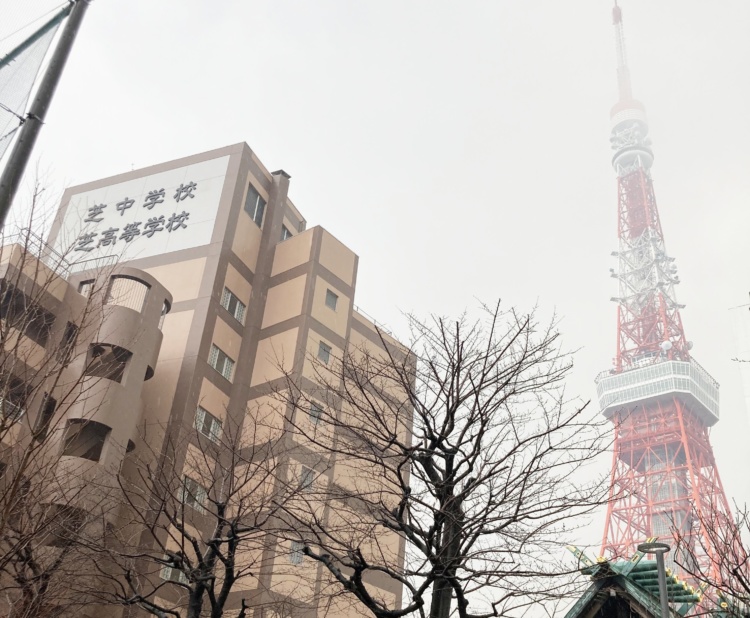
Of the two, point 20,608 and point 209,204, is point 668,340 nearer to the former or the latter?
point 209,204

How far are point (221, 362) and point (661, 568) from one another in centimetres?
2130

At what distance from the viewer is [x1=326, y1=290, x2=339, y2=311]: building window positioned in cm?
3300

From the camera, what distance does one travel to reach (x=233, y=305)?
3186 cm

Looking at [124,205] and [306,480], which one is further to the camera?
[124,205]

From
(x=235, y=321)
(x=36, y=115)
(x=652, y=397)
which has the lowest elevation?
(x=36, y=115)

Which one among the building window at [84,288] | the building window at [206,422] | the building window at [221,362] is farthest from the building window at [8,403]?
the building window at [221,362]

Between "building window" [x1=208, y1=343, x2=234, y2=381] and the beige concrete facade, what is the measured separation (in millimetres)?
80

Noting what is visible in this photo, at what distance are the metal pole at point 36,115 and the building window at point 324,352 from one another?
25890 mm

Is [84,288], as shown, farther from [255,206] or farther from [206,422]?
[255,206]

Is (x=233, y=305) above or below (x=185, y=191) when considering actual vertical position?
below

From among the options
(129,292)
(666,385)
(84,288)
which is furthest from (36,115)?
(666,385)

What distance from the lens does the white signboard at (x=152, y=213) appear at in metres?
32.8

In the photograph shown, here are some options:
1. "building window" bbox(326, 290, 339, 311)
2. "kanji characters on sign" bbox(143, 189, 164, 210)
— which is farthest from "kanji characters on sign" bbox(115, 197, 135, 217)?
"building window" bbox(326, 290, 339, 311)

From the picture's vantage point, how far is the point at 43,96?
18.1ft
